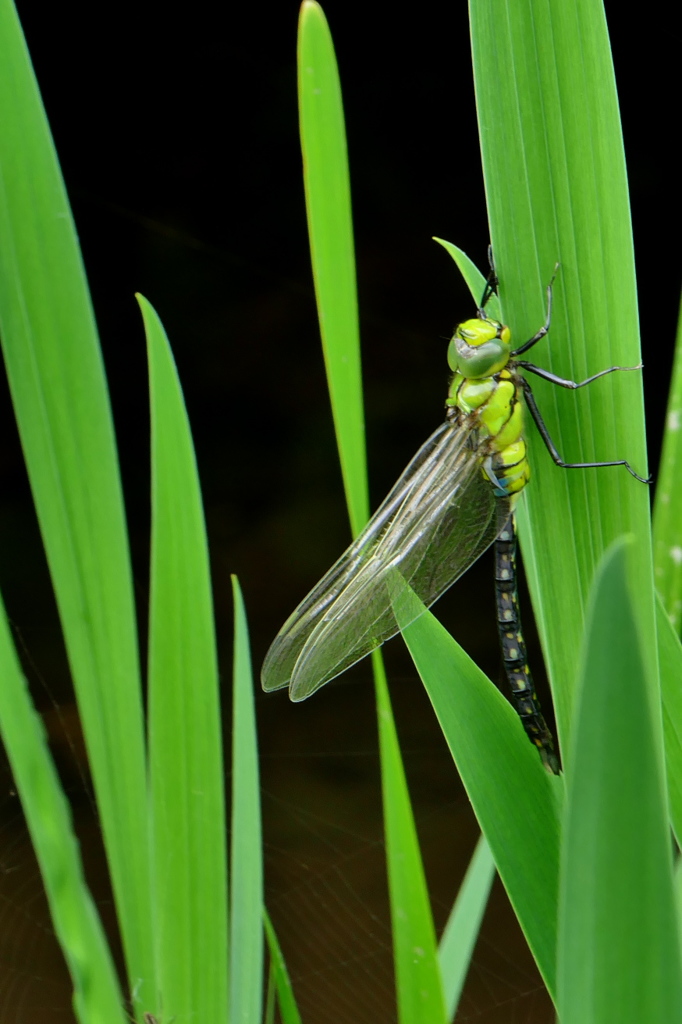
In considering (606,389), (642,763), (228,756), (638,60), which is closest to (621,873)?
(642,763)

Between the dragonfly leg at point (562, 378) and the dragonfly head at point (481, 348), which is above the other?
the dragonfly head at point (481, 348)

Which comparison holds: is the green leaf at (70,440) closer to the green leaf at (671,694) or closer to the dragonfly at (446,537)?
the dragonfly at (446,537)

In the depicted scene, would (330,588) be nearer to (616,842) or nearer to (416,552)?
A: (416,552)

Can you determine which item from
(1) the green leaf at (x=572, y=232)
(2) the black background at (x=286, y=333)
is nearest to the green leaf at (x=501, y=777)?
(1) the green leaf at (x=572, y=232)

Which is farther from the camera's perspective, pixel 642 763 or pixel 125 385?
pixel 125 385

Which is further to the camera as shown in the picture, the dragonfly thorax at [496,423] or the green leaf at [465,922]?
the green leaf at [465,922]

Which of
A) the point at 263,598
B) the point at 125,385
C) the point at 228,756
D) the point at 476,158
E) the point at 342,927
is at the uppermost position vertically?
the point at 476,158

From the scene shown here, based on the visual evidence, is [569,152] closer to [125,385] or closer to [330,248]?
[330,248]
